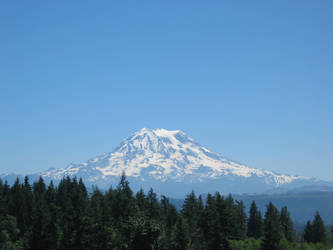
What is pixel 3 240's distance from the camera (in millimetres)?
79000

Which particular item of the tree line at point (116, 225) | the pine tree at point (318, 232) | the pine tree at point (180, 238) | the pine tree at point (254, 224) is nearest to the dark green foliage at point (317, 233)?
the pine tree at point (318, 232)

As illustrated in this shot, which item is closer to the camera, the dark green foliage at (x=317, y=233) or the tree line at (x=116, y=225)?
the tree line at (x=116, y=225)

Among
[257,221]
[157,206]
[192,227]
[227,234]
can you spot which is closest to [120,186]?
[157,206]

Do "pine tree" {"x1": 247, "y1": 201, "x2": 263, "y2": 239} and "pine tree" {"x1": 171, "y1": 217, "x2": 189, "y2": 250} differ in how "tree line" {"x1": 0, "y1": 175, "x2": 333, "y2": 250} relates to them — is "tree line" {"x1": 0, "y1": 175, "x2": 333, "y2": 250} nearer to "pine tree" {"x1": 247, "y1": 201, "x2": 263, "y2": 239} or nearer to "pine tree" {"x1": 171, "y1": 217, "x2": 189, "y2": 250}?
"pine tree" {"x1": 171, "y1": 217, "x2": 189, "y2": 250}

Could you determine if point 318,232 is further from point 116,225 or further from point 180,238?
point 116,225

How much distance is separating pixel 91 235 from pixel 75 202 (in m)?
25.8

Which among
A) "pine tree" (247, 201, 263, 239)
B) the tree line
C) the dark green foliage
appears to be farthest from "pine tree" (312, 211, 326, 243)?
"pine tree" (247, 201, 263, 239)

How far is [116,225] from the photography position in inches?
3420

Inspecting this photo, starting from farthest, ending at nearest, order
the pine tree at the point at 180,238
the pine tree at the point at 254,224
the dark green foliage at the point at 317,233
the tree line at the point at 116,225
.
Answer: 1. the dark green foliage at the point at 317,233
2. the pine tree at the point at 254,224
3. the pine tree at the point at 180,238
4. the tree line at the point at 116,225

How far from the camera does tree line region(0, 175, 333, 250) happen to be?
70.3 m

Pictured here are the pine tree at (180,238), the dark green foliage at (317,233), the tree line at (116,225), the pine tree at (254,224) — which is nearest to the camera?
the tree line at (116,225)

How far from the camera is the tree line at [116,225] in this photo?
70312 millimetres

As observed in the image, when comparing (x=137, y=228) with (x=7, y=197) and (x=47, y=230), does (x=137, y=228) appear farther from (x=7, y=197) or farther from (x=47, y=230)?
(x=7, y=197)

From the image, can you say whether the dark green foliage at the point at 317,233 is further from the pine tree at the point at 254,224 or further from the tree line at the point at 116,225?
the pine tree at the point at 254,224
